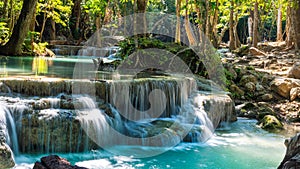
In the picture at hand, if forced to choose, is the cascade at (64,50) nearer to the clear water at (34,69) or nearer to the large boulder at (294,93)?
the clear water at (34,69)

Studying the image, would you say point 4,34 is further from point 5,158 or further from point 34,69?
point 5,158

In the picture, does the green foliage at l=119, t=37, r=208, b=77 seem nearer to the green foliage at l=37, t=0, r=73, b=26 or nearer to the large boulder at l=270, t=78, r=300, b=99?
the large boulder at l=270, t=78, r=300, b=99

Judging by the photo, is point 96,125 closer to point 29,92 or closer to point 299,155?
point 29,92

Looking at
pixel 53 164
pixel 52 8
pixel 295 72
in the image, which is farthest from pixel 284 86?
pixel 52 8

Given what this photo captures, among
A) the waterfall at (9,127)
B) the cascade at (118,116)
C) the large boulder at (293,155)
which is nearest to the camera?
the large boulder at (293,155)

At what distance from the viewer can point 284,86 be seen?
1232 centimetres

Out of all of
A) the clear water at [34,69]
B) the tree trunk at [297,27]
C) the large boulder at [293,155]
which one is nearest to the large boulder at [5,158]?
the clear water at [34,69]

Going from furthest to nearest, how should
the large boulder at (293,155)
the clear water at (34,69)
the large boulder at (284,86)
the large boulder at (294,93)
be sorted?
1. the large boulder at (284,86)
2. the large boulder at (294,93)
3. the clear water at (34,69)
4. the large boulder at (293,155)

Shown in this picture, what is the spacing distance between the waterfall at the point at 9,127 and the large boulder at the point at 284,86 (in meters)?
9.22

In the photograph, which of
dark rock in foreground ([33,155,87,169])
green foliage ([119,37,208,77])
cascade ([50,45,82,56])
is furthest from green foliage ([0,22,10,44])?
dark rock in foreground ([33,155,87,169])

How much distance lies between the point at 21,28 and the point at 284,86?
10.9 m

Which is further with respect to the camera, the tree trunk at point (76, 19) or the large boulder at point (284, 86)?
the tree trunk at point (76, 19)

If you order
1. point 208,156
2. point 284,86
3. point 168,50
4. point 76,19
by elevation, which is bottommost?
point 208,156

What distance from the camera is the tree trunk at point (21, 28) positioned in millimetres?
14938
